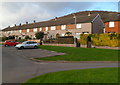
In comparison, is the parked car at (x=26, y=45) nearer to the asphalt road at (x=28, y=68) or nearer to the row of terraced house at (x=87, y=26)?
the asphalt road at (x=28, y=68)

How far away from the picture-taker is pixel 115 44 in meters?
25.9

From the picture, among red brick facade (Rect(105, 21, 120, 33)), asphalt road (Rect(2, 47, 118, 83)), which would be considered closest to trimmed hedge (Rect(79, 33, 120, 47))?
asphalt road (Rect(2, 47, 118, 83))

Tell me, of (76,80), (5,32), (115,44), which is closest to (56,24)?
(115,44)

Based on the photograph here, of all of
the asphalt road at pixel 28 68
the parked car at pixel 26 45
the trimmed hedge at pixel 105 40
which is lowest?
the asphalt road at pixel 28 68

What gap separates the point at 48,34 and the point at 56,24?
5.01 metres

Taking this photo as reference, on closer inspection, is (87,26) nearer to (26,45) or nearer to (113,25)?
(113,25)

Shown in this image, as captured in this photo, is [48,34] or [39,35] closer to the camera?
[39,35]

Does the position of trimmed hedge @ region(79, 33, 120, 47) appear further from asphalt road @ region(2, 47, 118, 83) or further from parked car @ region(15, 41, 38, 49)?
asphalt road @ region(2, 47, 118, 83)

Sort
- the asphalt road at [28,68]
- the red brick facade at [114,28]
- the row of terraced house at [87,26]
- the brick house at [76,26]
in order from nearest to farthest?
the asphalt road at [28,68] → the red brick facade at [114,28] → the row of terraced house at [87,26] → the brick house at [76,26]

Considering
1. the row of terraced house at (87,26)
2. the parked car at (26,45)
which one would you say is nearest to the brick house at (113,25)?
the row of terraced house at (87,26)

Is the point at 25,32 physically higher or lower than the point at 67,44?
higher

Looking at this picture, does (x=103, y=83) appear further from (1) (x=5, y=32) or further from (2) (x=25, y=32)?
(1) (x=5, y=32)

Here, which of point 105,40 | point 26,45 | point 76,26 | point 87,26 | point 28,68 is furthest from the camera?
point 76,26

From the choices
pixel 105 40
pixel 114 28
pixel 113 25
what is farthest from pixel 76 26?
pixel 105 40
